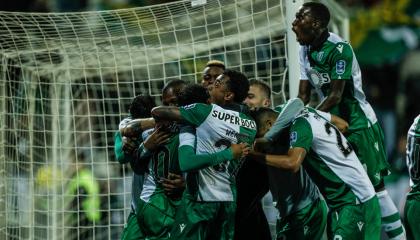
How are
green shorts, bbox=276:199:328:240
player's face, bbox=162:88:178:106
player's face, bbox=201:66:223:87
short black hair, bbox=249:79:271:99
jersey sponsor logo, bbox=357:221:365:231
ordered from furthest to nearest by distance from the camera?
short black hair, bbox=249:79:271:99 → player's face, bbox=201:66:223:87 → player's face, bbox=162:88:178:106 → green shorts, bbox=276:199:328:240 → jersey sponsor logo, bbox=357:221:365:231

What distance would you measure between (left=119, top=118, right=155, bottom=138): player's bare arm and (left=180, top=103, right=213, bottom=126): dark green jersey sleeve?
2.17 feet

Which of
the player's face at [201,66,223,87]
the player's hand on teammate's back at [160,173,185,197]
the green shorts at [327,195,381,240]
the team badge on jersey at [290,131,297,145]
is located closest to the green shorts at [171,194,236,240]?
the player's hand on teammate's back at [160,173,185,197]

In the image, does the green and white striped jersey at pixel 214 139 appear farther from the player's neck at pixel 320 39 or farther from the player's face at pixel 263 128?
the player's neck at pixel 320 39

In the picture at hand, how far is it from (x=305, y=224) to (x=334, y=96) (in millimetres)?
1012

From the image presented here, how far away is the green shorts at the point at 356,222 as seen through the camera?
6.38 m

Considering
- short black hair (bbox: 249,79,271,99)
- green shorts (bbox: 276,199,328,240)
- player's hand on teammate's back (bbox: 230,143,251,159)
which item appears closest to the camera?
player's hand on teammate's back (bbox: 230,143,251,159)

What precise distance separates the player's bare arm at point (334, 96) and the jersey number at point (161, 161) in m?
1.28

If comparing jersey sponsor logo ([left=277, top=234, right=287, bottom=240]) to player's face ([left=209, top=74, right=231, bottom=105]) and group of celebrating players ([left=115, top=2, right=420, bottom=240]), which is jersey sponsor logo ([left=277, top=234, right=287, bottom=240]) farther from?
player's face ([left=209, top=74, right=231, bottom=105])

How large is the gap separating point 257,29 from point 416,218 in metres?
2.48


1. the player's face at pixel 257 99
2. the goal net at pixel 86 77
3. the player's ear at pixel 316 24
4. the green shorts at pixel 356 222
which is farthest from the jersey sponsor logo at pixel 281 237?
the goal net at pixel 86 77

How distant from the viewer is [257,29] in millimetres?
8477

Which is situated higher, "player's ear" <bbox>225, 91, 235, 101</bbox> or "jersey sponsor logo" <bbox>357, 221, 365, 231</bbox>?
"player's ear" <bbox>225, 91, 235, 101</bbox>

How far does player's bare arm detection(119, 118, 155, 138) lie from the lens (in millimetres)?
6836

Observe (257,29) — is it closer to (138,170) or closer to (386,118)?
(138,170)
